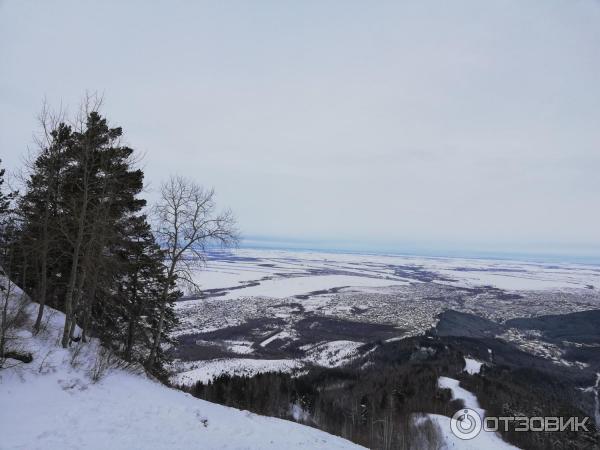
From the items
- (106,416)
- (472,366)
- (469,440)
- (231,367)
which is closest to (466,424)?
(469,440)

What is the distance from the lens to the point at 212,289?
13188 centimetres

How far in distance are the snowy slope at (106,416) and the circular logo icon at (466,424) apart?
19.7 metres

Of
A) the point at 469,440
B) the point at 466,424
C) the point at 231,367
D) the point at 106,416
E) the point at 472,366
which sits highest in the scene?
the point at 106,416

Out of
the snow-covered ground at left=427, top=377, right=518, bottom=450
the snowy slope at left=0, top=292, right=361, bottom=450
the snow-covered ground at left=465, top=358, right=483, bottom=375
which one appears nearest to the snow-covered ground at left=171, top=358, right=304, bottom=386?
the snow-covered ground at left=465, top=358, right=483, bottom=375

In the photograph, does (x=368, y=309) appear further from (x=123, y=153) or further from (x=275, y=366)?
(x=123, y=153)

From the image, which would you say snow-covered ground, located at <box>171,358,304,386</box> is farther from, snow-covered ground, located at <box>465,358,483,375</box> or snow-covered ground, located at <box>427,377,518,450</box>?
snow-covered ground, located at <box>427,377,518,450</box>

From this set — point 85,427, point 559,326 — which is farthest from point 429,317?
point 85,427

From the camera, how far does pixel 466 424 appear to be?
95.8 feet

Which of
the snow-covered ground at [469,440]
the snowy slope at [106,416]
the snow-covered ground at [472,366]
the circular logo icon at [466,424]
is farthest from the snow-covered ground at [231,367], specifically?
the snowy slope at [106,416]

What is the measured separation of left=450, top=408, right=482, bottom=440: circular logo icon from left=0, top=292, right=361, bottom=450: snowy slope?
19710 mm

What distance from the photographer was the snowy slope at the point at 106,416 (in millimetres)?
8531

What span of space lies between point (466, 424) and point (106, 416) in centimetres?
2952

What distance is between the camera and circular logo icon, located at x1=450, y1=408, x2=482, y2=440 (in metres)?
27.1

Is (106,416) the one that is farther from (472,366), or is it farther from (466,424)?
(472,366)
